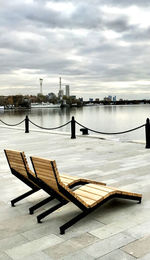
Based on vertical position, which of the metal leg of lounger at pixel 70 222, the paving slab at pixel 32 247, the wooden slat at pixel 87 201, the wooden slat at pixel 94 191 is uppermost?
the wooden slat at pixel 94 191

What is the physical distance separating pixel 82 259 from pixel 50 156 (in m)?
8.00

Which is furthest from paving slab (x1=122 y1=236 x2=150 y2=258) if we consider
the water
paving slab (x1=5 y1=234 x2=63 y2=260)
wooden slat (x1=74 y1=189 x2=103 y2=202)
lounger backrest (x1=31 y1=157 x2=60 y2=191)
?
the water

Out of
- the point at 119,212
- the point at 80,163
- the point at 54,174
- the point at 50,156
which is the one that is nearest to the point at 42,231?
the point at 54,174

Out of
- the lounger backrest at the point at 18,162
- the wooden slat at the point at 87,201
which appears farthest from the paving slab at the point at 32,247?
the lounger backrest at the point at 18,162

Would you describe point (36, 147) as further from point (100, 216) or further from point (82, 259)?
point (82, 259)

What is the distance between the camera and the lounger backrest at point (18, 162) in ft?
19.2

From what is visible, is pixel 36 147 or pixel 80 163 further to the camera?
pixel 36 147

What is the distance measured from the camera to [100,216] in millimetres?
5504

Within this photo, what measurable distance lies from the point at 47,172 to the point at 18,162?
1.12m

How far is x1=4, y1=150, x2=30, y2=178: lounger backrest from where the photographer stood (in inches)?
231

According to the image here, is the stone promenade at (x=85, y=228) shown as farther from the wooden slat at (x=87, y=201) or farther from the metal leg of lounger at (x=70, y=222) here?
the wooden slat at (x=87, y=201)

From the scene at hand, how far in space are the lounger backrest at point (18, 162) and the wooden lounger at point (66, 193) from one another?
46 cm

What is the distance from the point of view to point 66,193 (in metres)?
5.02

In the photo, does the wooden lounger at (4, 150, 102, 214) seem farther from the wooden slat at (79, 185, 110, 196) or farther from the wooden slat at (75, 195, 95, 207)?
the wooden slat at (75, 195, 95, 207)
